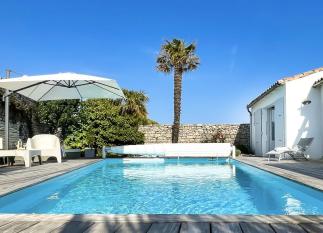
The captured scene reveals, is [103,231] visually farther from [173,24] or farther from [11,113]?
[173,24]

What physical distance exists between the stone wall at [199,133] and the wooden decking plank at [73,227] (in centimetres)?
1979

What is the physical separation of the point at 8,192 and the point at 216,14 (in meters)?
17.6

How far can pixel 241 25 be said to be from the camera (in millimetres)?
21656

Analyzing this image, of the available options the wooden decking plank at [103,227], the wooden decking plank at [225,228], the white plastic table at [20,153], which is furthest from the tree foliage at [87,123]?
the wooden decking plank at [225,228]

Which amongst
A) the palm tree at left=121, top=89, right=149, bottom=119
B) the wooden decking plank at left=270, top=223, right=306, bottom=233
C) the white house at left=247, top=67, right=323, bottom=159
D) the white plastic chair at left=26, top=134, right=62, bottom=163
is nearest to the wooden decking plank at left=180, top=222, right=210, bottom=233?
the wooden decking plank at left=270, top=223, right=306, bottom=233

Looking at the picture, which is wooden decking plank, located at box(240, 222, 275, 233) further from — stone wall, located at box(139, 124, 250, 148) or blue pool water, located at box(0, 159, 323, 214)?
stone wall, located at box(139, 124, 250, 148)

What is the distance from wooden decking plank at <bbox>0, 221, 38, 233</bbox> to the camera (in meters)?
3.27

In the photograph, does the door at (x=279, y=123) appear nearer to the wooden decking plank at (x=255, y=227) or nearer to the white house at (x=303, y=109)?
the white house at (x=303, y=109)

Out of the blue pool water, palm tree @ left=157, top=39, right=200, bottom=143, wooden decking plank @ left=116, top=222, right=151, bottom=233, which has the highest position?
palm tree @ left=157, top=39, right=200, bottom=143

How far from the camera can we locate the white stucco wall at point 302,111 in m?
14.5

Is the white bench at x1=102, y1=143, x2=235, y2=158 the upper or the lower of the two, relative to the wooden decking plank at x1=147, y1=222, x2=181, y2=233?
upper

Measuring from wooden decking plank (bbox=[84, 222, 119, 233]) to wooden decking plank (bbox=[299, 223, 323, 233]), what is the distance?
1561 mm

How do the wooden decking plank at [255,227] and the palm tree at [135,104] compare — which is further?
the palm tree at [135,104]

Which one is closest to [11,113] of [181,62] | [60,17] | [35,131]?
[35,131]
